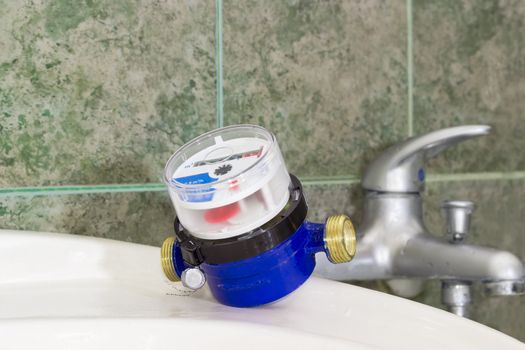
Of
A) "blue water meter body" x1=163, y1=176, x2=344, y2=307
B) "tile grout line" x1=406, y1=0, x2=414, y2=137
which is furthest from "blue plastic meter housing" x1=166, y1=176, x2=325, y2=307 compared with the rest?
"tile grout line" x1=406, y1=0, x2=414, y2=137

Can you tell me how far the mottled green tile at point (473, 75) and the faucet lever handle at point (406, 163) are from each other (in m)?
0.11

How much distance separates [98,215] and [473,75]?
1.65 ft

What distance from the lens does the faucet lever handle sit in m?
0.69

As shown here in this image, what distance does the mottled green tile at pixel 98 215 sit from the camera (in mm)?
596

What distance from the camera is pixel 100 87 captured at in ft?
2.04

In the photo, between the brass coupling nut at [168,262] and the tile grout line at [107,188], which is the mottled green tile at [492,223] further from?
the brass coupling nut at [168,262]

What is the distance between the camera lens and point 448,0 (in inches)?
33.2

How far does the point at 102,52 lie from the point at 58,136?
0.28 ft

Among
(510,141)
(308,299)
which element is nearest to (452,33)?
(510,141)

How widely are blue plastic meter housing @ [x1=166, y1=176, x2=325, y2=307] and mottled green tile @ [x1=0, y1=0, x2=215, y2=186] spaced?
0.16m

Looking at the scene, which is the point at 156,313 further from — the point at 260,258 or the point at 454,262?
the point at 454,262

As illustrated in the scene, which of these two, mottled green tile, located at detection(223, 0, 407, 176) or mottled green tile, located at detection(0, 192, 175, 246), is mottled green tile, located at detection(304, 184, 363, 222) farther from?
mottled green tile, located at detection(0, 192, 175, 246)

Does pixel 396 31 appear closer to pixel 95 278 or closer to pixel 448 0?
pixel 448 0

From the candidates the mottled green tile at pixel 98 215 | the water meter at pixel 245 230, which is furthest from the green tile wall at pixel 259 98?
the water meter at pixel 245 230
